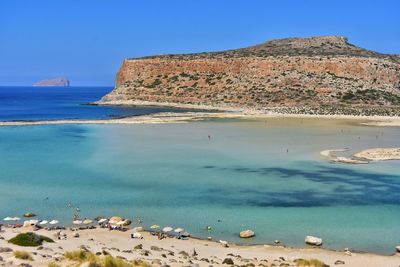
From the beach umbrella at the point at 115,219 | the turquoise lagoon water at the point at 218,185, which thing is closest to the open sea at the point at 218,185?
the turquoise lagoon water at the point at 218,185

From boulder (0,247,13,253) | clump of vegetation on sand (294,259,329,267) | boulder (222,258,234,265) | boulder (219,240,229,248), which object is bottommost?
boulder (219,240,229,248)

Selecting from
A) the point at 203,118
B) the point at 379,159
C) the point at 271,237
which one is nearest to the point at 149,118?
the point at 203,118

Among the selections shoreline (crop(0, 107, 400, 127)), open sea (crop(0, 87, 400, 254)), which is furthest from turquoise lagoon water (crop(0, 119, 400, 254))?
shoreline (crop(0, 107, 400, 127))

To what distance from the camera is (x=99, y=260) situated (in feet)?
46.1

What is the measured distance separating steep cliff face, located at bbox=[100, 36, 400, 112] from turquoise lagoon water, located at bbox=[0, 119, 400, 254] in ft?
179

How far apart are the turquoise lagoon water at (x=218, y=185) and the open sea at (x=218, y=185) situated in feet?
0.20

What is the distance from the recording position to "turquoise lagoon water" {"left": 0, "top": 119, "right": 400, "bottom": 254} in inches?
890

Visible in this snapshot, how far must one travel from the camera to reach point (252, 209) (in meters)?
24.9

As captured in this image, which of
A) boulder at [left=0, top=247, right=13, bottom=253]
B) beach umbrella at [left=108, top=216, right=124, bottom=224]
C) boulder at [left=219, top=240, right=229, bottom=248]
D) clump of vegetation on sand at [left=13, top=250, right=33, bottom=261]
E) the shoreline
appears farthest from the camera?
the shoreline

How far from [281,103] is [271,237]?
278 feet

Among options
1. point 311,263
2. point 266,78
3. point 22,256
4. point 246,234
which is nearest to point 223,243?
point 246,234

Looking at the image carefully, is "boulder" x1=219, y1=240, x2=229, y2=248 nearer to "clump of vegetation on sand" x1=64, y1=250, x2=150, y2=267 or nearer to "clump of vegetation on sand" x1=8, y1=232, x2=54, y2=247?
"clump of vegetation on sand" x1=64, y1=250, x2=150, y2=267

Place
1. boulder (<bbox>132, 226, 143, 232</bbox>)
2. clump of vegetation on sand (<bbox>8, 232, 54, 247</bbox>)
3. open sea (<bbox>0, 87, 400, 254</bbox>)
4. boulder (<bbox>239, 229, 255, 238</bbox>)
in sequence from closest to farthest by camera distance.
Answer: clump of vegetation on sand (<bbox>8, 232, 54, 247</bbox>)
boulder (<bbox>239, 229, 255, 238</bbox>)
boulder (<bbox>132, 226, 143, 232</bbox>)
open sea (<bbox>0, 87, 400, 254</bbox>)

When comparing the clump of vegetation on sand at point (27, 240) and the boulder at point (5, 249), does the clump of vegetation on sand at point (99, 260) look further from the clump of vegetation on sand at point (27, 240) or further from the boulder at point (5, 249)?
the clump of vegetation on sand at point (27, 240)
